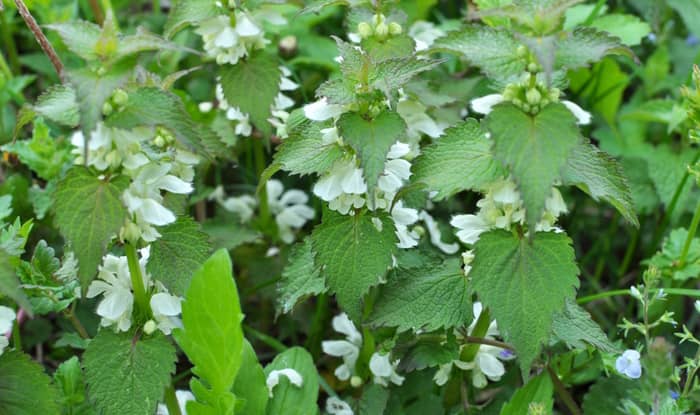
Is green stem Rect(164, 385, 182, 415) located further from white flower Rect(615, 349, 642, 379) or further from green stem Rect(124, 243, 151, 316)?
white flower Rect(615, 349, 642, 379)

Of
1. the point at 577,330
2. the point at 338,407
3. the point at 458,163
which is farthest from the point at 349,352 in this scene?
the point at 458,163

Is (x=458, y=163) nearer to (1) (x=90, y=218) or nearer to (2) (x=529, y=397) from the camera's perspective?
(2) (x=529, y=397)

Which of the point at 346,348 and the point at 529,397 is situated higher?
the point at 529,397

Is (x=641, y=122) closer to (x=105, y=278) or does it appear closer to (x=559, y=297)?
(x=559, y=297)

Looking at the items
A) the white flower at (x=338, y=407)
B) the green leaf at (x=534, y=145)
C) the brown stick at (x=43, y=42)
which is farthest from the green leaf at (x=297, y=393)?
the brown stick at (x=43, y=42)

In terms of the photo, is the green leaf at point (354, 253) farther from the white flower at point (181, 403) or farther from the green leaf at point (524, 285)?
the white flower at point (181, 403)

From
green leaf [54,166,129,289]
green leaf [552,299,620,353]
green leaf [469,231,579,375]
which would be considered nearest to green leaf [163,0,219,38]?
green leaf [54,166,129,289]
